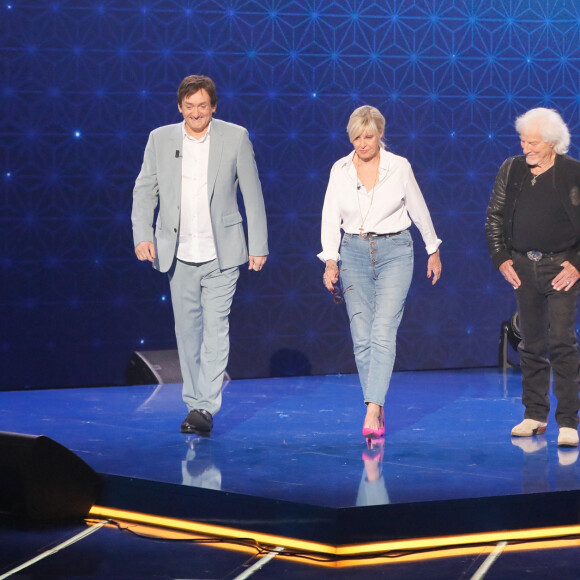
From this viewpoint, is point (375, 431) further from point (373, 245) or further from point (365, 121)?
point (365, 121)

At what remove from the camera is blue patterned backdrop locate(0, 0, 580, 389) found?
6910 millimetres

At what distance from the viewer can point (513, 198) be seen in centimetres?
478

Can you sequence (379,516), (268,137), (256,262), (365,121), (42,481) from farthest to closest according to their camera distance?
(268,137) → (256,262) → (365,121) → (42,481) → (379,516)

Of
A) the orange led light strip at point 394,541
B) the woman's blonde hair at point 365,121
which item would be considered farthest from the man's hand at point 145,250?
the orange led light strip at point 394,541

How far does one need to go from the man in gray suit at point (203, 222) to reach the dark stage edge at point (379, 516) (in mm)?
1143

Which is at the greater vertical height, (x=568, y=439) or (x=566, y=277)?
(x=566, y=277)

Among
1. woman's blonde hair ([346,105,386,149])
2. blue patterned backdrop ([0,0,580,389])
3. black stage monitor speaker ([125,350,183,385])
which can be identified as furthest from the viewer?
black stage monitor speaker ([125,350,183,385])

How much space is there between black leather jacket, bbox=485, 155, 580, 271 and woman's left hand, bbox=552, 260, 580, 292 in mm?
27

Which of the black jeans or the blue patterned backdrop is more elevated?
the blue patterned backdrop

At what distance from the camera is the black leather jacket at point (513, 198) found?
4.63 m

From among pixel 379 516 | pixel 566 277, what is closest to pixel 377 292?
pixel 566 277

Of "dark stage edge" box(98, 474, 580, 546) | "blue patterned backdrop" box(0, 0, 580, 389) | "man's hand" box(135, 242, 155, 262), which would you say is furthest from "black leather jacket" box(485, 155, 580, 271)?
"blue patterned backdrop" box(0, 0, 580, 389)

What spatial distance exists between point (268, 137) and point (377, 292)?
8.71 feet

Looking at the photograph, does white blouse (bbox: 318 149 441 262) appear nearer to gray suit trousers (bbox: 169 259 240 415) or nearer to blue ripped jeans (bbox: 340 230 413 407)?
blue ripped jeans (bbox: 340 230 413 407)
